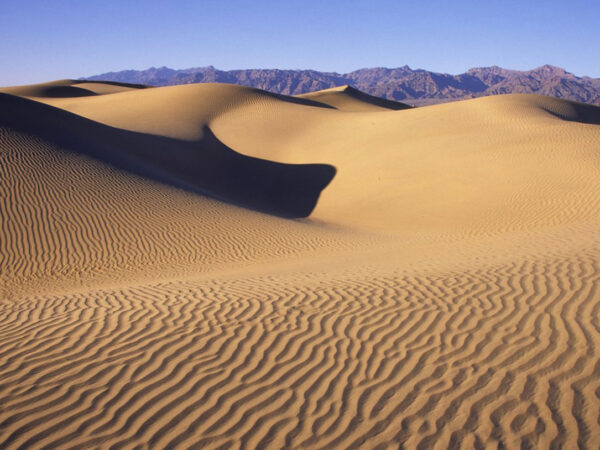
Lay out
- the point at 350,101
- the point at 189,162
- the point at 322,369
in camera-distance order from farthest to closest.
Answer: the point at 350,101, the point at 189,162, the point at 322,369

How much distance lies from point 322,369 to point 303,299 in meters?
2.04

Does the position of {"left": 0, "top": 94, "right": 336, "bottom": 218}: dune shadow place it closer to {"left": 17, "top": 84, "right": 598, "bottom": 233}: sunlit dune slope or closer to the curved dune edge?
{"left": 17, "top": 84, "right": 598, "bottom": 233}: sunlit dune slope

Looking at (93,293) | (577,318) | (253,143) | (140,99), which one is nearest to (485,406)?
(577,318)

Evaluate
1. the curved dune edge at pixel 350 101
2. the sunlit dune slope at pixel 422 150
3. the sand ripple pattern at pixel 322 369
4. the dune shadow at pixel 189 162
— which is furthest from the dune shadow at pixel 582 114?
the sand ripple pattern at pixel 322 369

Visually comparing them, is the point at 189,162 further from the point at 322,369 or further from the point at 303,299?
the point at 322,369

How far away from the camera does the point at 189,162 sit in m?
24.4

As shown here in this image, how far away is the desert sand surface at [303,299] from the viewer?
3811 mm

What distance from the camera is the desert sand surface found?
12.5 feet

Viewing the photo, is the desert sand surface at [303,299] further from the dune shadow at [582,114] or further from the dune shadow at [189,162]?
the dune shadow at [582,114]

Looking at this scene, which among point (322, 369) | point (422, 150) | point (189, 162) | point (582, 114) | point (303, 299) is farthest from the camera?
point (582, 114)

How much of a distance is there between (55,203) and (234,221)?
5328 mm

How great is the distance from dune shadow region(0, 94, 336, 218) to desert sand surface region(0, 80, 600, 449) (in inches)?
8.7

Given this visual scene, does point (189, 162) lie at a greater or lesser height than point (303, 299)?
greater

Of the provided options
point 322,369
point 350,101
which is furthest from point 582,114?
point 322,369
